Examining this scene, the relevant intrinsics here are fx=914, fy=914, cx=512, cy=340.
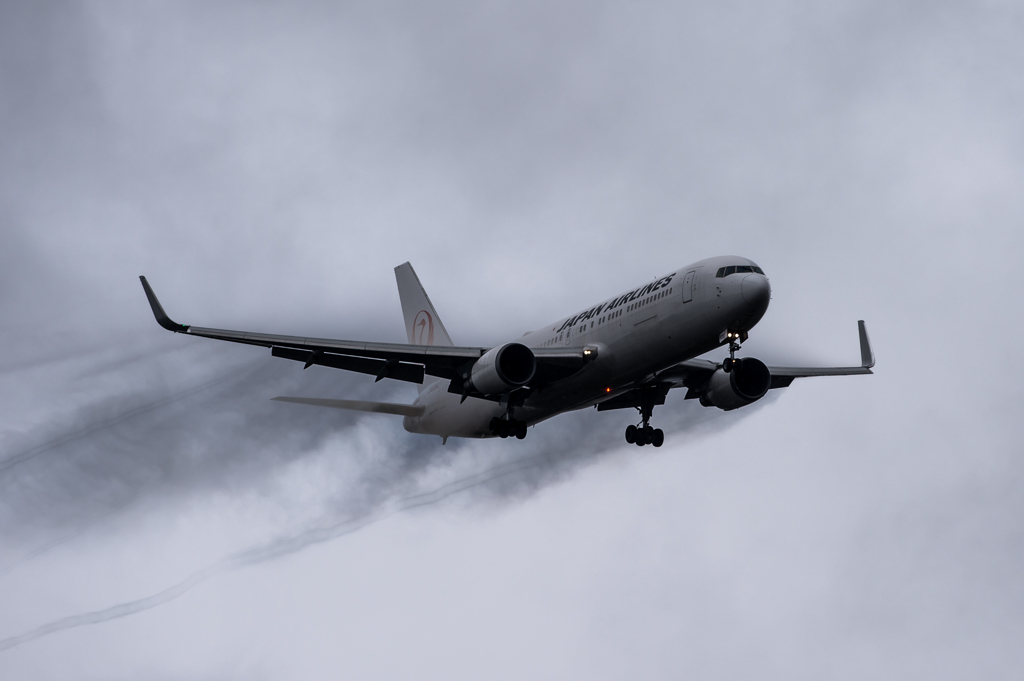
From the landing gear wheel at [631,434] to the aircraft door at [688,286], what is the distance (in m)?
11.0

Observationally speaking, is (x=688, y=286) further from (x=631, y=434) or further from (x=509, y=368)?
(x=631, y=434)

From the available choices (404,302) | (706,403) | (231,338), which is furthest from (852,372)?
(231,338)

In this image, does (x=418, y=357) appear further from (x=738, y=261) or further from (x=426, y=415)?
(x=738, y=261)

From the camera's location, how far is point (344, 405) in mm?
37094

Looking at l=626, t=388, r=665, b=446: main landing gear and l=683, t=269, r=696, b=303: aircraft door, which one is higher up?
l=683, t=269, r=696, b=303: aircraft door

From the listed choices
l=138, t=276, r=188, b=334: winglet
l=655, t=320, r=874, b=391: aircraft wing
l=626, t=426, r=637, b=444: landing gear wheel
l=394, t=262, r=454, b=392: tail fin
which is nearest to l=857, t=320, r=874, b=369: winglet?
l=655, t=320, r=874, b=391: aircraft wing

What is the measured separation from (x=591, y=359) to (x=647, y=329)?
2.48 meters

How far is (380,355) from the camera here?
32469 millimetres

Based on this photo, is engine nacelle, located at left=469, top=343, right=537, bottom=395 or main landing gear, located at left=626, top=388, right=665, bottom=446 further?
main landing gear, located at left=626, top=388, right=665, bottom=446

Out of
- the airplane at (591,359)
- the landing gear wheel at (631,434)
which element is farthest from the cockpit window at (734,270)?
the landing gear wheel at (631,434)

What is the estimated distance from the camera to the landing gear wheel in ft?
126

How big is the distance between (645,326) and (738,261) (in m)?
3.57

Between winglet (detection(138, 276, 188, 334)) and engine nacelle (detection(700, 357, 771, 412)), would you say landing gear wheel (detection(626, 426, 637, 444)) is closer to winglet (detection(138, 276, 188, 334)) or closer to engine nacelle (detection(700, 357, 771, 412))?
engine nacelle (detection(700, 357, 771, 412))

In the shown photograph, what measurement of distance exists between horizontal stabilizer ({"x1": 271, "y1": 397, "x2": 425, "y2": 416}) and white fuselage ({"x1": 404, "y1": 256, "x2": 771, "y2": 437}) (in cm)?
458
